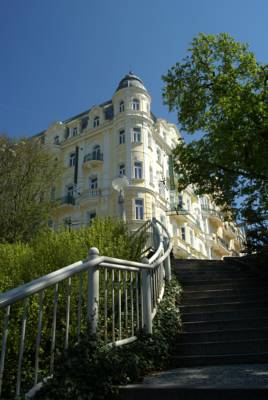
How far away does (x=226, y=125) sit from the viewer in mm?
10695

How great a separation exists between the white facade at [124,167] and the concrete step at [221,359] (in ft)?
70.2

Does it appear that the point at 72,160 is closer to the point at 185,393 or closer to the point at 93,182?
the point at 93,182

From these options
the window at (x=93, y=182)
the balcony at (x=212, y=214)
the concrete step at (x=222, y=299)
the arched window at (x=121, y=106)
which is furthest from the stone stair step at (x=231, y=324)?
the balcony at (x=212, y=214)

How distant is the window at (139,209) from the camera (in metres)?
27.5

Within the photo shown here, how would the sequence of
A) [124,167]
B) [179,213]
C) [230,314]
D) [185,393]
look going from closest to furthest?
1. [185,393]
2. [230,314]
3. [124,167]
4. [179,213]

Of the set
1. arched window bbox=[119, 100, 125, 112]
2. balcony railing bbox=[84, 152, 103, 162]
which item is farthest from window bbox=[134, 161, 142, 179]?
arched window bbox=[119, 100, 125, 112]

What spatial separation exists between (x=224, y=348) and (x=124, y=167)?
25183 mm

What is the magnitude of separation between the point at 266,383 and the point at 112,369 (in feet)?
5.04

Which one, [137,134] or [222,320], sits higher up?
[137,134]

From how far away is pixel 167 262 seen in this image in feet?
26.5

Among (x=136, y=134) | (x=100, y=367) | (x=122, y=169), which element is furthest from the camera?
(x=136, y=134)

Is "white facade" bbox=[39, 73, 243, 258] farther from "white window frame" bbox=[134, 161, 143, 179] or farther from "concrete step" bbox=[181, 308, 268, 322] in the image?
"concrete step" bbox=[181, 308, 268, 322]

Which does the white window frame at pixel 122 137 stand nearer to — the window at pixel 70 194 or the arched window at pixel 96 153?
the arched window at pixel 96 153

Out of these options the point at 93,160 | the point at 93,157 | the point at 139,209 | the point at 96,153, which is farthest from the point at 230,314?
the point at 96,153
